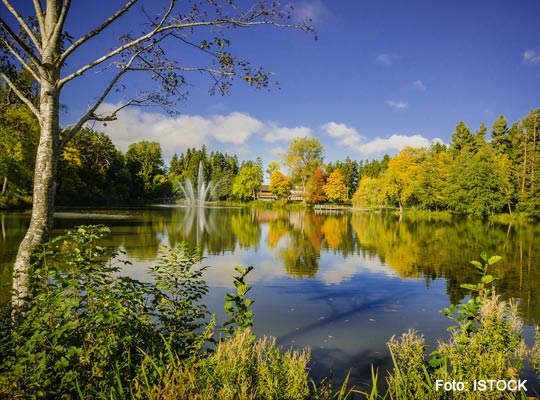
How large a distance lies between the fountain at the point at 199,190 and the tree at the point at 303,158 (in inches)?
1087

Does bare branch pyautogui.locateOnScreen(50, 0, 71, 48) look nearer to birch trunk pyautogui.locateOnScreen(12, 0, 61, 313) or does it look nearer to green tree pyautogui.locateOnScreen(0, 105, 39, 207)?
birch trunk pyautogui.locateOnScreen(12, 0, 61, 313)

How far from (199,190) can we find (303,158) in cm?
4333

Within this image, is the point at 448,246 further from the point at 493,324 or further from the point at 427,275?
the point at 493,324

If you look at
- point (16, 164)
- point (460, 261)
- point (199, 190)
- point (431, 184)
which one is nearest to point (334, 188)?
point (431, 184)

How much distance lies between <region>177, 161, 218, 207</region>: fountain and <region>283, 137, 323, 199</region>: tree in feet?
90.6

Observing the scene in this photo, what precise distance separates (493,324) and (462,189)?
53327mm

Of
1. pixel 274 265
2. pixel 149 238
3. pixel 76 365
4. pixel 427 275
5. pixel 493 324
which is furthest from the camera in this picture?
pixel 149 238

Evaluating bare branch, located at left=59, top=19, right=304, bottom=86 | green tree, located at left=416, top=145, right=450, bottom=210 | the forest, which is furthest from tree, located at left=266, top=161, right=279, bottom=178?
bare branch, located at left=59, top=19, right=304, bottom=86

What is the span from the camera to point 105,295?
4.08 m

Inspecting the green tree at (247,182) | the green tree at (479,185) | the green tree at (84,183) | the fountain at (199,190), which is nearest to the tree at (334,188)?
the green tree at (247,182)

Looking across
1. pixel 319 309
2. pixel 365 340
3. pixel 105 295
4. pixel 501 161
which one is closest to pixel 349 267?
pixel 319 309

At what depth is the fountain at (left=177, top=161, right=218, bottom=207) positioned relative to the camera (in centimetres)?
9074

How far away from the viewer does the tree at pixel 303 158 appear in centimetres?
7050

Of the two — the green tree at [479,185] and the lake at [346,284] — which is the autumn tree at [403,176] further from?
the lake at [346,284]
